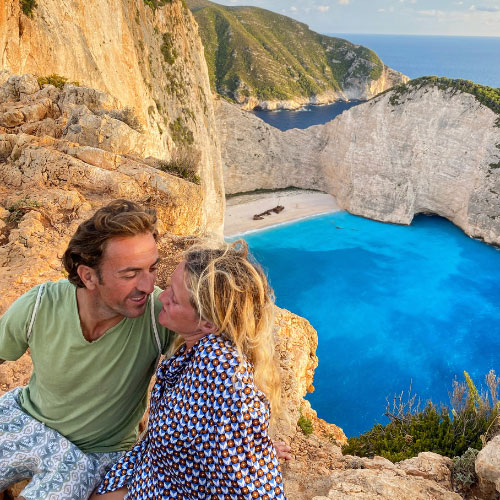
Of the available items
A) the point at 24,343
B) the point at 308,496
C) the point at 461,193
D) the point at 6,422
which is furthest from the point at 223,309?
the point at 461,193

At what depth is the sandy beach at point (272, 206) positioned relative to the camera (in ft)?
109

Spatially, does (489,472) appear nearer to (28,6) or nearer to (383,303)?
(28,6)

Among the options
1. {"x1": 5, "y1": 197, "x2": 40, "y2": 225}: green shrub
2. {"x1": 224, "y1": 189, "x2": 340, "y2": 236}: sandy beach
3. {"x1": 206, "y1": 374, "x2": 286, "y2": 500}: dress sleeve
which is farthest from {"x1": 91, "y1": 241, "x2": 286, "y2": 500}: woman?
{"x1": 224, "y1": 189, "x2": 340, "y2": 236}: sandy beach

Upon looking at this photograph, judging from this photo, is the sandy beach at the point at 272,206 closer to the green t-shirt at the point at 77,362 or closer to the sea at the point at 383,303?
the sea at the point at 383,303

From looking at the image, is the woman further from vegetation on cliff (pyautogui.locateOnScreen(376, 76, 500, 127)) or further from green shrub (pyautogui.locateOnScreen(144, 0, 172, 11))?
vegetation on cliff (pyautogui.locateOnScreen(376, 76, 500, 127))

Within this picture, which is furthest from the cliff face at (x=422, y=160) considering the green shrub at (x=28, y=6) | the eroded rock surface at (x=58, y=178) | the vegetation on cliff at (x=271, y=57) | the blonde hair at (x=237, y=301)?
the vegetation on cliff at (x=271, y=57)

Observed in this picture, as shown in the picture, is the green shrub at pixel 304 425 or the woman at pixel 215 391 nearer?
the woman at pixel 215 391

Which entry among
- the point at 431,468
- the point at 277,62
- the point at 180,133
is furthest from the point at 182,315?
the point at 277,62

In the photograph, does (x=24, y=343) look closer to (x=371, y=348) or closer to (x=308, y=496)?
(x=308, y=496)

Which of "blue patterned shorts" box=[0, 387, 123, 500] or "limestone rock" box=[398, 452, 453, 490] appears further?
"limestone rock" box=[398, 452, 453, 490]

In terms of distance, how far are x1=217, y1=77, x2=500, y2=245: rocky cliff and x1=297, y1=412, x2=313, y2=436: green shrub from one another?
2922 centimetres

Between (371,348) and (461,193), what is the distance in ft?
57.8

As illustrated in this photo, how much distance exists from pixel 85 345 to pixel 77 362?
128 mm

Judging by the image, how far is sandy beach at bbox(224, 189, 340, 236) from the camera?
33281 mm
